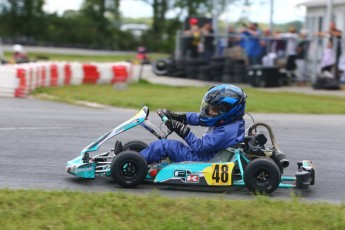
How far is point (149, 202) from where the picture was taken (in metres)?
5.88

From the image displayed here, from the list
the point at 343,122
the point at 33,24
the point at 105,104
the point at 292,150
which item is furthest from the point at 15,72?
the point at 33,24

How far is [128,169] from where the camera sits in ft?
22.6

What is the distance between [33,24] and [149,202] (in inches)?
1694

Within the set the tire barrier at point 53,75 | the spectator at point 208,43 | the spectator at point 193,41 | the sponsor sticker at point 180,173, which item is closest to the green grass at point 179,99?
the tire barrier at point 53,75

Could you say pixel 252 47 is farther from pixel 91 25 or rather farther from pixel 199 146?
pixel 91 25

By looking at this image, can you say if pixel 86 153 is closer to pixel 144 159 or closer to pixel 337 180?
pixel 144 159

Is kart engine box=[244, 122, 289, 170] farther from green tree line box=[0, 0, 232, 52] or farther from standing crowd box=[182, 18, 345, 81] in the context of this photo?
green tree line box=[0, 0, 232, 52]

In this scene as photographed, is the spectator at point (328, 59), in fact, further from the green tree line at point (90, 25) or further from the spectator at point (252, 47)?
the green tree line at point (90, 25)

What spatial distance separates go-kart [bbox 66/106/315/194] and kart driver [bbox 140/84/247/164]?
3.9 inches

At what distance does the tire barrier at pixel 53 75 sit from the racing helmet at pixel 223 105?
31.3ft

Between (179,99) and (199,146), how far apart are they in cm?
815

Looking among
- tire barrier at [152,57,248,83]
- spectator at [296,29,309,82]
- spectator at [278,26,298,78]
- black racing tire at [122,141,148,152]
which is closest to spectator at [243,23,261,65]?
tire barrier at [152,57,248,83]

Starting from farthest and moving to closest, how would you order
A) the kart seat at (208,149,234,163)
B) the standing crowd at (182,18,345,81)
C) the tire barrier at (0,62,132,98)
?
the standing crowd at (182,18,345,81), the tire barrier at (0,62,132,98), the kart seat at (208,149,234,163)

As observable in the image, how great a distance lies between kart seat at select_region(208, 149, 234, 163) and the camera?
7.01 m
